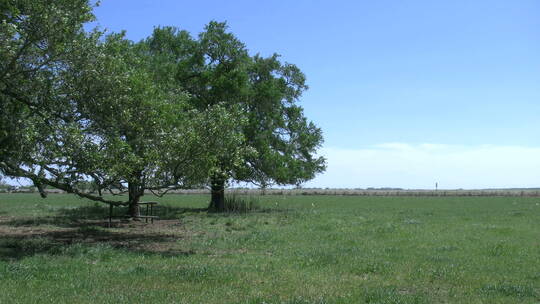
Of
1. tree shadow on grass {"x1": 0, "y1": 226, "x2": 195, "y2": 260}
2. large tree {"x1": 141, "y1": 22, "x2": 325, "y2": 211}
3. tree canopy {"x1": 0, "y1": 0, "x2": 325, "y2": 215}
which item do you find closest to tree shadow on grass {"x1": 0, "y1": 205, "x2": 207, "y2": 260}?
tree shadow on grass {"x1": 0, "y1": 226, "x2": 195, "y2": 260}

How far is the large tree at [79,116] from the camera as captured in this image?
1391 cm

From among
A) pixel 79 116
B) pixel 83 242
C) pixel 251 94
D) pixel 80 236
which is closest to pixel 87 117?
pixel 79 116

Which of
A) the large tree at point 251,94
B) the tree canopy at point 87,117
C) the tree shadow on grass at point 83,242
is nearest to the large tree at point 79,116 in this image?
the tree canopy at point 87,117

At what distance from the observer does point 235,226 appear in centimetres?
2450

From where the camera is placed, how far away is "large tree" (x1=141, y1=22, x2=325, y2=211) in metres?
35.2

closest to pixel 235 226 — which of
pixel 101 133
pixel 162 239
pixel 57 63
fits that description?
pixel 162 239

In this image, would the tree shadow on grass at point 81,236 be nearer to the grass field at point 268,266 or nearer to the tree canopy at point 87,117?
the grass field at point 268,266

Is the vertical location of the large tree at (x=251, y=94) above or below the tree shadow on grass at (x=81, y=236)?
above

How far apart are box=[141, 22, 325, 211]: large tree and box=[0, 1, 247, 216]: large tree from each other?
15.6 metres

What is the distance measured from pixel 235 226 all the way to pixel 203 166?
260 inches

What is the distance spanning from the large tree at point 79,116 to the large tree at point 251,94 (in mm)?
15584

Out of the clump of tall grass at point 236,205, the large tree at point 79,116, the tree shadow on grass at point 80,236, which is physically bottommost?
the tree shadow on grass at point 80,236

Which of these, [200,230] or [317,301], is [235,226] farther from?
[317,301]

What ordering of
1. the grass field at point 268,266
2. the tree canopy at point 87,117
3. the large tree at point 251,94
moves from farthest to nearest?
the large tree at point 251,94 → the tree canopy at point 87,117 → the grass field at point 268,266
